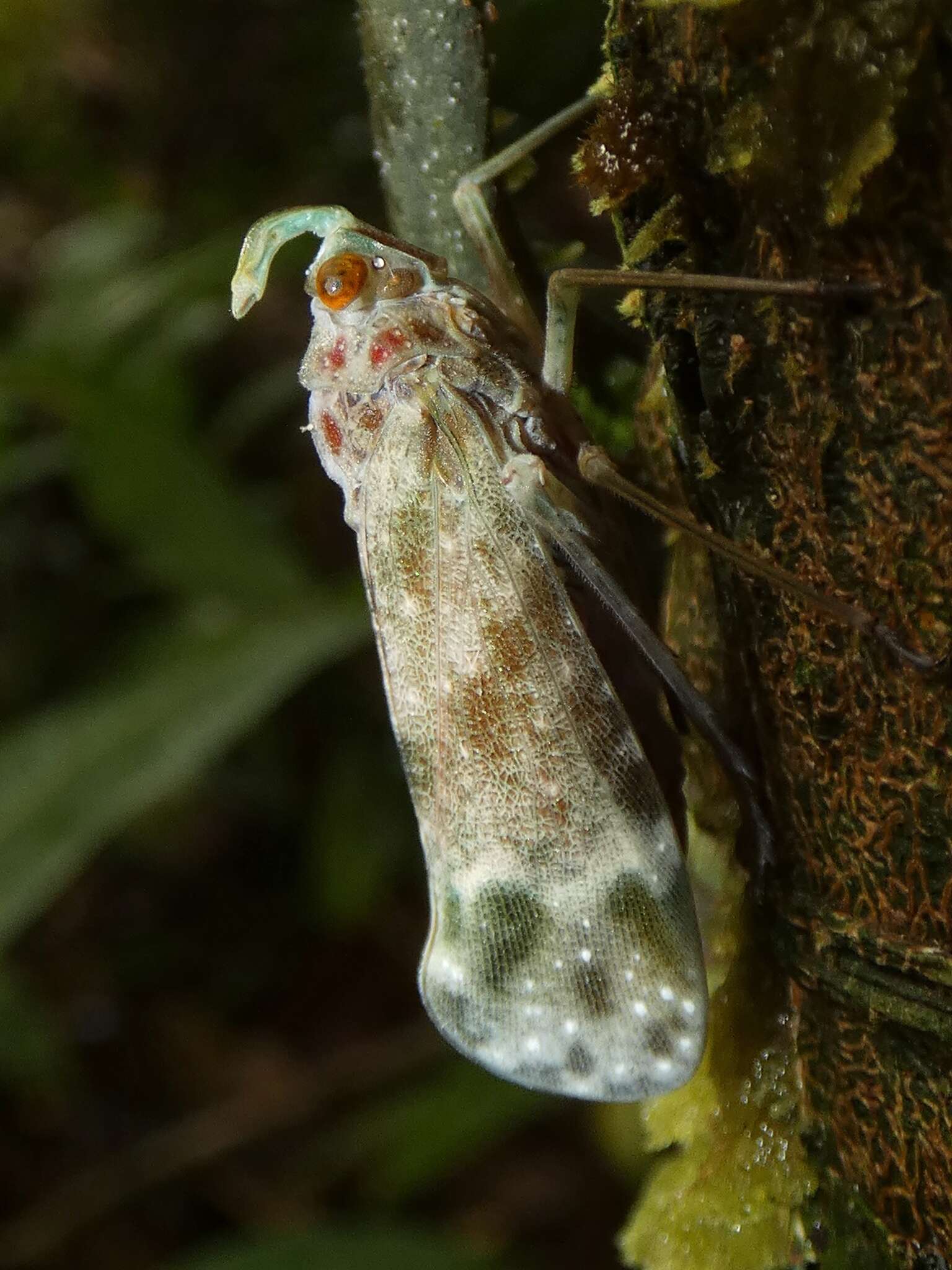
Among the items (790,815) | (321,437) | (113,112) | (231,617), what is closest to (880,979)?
(790,815)

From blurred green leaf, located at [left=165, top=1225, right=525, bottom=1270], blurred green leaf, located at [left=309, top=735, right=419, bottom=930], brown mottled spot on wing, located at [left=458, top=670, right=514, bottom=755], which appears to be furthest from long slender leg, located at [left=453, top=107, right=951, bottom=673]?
blurred green leaf, located at [left=309, top=735, right=419, bottom=930]

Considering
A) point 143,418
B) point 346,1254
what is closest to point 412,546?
point 143,418

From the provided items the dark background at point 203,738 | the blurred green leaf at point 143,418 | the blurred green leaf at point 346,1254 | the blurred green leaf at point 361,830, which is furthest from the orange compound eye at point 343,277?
the blurred green leaf at point 361,830

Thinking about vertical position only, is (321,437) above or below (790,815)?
above

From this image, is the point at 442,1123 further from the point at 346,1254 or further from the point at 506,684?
the point at 506,684

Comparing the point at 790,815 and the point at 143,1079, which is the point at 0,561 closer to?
the point at 143,1079
